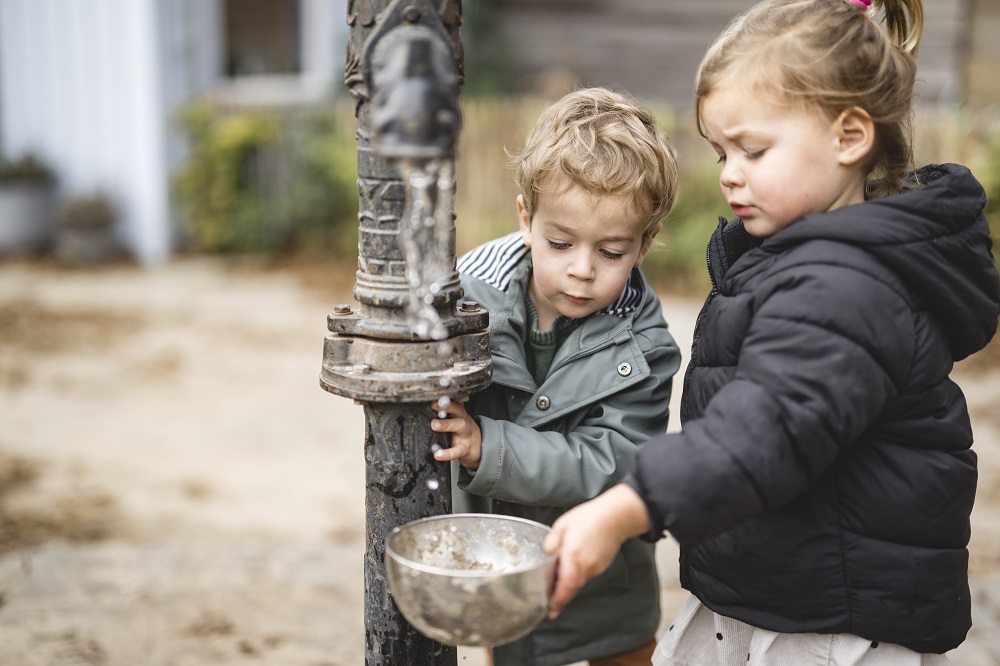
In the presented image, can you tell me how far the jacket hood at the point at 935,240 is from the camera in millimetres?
1471

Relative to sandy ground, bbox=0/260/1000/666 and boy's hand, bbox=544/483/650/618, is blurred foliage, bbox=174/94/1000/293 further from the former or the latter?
boy's hand, bbox=544/483/650/618

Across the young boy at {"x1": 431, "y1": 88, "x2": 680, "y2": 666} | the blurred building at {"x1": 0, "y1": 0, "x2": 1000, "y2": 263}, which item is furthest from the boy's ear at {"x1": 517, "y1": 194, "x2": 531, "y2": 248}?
the blurred building at {"x1": 0, "y1": 0, "x2": 1000, "y2": 263}

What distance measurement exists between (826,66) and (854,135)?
4.5 inches

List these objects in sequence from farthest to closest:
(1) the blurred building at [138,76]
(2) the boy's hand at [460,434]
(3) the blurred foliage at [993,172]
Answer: (1) the blurred building at [138,76] → (3) the blurred foliage at [993,172] → (2) the boy's hand at [460,434]

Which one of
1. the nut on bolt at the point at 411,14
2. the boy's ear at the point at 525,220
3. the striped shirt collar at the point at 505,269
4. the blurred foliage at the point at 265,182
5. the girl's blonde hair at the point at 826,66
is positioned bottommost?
the blurred foliage at the point at 265,182

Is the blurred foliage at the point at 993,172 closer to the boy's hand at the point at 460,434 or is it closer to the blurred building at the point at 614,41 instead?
the blurred building at the point at 614,41

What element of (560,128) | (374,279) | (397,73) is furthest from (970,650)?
(397,73)

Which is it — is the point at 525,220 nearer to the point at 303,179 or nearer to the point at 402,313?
the point at 402,313

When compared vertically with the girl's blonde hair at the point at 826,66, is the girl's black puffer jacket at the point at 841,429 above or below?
below

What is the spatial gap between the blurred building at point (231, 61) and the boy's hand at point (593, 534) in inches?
307

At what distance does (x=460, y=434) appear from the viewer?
5.55 feet

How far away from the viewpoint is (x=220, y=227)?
28.2ft

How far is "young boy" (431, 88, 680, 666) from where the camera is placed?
1.79m

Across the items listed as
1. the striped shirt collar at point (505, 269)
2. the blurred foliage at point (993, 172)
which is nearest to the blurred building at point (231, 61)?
the blurred foliage at point (993, 172)
